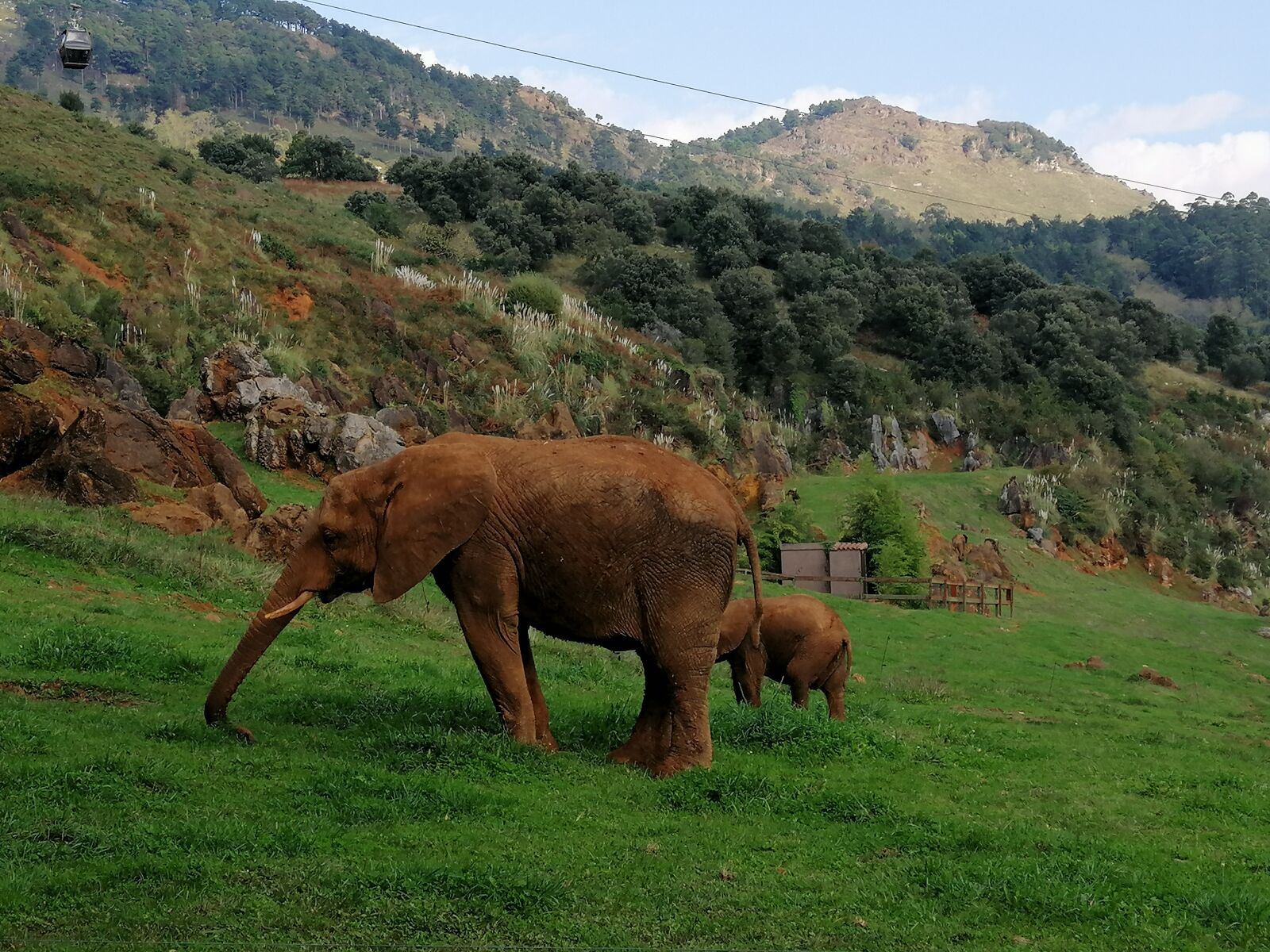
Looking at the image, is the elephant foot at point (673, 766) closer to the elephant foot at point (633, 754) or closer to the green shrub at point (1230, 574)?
the elephant foot at point (633, 754)

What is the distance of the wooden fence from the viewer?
37.1 meters

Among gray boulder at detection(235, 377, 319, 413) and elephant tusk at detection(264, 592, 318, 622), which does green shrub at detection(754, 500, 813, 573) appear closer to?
gray boulder at detection(235, 377, 319, 413)

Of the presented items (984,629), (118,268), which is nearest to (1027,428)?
(984,629)

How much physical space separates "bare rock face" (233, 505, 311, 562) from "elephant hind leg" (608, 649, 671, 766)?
11871 millimetres

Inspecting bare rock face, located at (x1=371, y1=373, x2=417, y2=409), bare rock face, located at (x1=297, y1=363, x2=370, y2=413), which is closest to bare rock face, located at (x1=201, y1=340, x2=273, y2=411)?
bare rock face, located at (x1=297, y1=363, x2=370, y2=413)

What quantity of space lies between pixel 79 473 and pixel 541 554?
45.1 feet

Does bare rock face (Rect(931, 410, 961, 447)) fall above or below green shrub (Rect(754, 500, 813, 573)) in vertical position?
above

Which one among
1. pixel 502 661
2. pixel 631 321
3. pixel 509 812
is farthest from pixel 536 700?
pixel 631 321

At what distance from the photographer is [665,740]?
12.0m

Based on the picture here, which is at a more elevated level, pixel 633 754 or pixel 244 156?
pixel 244 156

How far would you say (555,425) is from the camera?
144 feet

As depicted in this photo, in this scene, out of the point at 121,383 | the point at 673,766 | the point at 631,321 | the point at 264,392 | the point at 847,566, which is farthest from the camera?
the point at 631,321

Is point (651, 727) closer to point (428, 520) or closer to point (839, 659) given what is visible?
point (428, 520)

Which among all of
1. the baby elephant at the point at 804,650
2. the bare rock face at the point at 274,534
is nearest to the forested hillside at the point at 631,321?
the bare rock face at the point at 274,534
